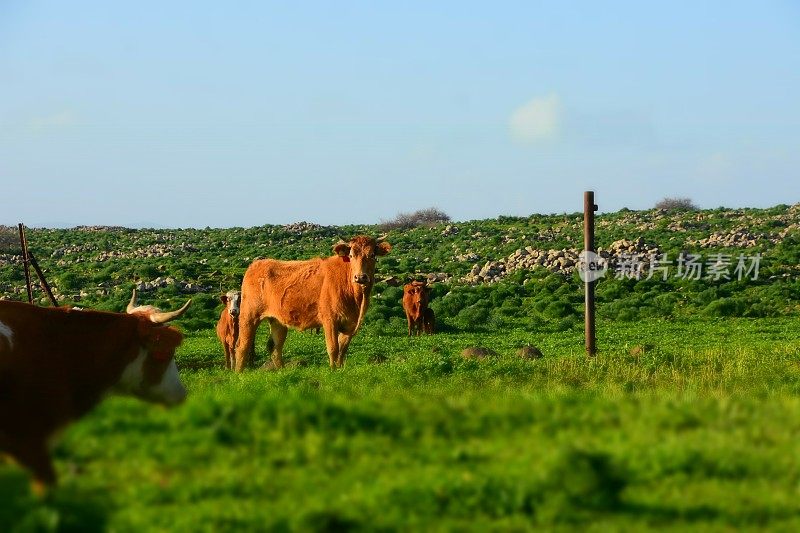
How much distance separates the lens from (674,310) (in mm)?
35812

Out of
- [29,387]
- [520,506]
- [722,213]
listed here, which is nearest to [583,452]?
[520,506]

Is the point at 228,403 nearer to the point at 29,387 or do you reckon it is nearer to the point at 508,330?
the point at 29,387

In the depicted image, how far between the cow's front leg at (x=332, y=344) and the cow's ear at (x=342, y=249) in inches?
55.4

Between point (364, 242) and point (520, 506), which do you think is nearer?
point (520, 506)

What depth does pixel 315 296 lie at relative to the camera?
20219 mm

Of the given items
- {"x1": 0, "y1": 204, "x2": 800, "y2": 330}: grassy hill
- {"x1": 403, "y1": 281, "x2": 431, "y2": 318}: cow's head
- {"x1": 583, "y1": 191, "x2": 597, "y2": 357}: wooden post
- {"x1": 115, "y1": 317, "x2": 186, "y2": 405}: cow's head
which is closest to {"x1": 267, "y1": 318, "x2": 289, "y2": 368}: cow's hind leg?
{"x1": 583, "y1": 191, "x2": 597, "y2": 357}: wooden post

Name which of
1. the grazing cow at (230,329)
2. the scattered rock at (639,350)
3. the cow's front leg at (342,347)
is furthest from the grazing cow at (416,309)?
the cow's front leg at (342,347)

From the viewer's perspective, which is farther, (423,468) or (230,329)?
(230,329)

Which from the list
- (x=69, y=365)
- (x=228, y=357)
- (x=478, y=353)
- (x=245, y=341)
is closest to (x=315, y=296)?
(x=245, y=341)

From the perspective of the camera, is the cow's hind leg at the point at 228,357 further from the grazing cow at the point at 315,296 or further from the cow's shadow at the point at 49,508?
the cow's shadow at the point at 49,508

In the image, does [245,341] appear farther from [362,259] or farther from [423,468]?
[423,468]

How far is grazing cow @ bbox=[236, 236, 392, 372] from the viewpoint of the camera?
19438 millimetres

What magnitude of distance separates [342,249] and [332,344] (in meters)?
1.85

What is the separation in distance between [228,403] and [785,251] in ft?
169
